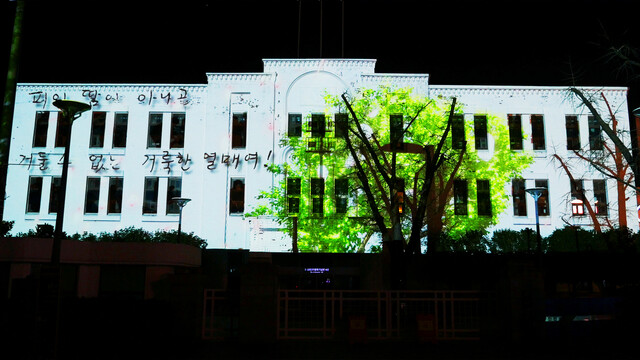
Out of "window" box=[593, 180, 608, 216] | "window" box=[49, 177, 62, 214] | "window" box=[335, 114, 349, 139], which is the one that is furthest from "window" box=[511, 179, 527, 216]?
"window" box=[49, 177, 62, 214]

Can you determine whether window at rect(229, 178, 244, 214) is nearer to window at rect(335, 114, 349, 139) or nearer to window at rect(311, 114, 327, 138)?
window at rect(311, 114, 327, 138)

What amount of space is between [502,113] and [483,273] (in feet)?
52.4

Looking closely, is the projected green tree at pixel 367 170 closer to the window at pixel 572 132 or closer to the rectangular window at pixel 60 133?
the window at pixel 572 132

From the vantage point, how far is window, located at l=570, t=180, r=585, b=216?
3066cm

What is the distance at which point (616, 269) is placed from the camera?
25781 mm

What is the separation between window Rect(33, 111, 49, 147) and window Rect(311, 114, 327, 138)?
1887 cm

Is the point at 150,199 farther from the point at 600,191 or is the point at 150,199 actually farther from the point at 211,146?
the point at 600,191

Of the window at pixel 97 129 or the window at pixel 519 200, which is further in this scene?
the window at pixel 97 129

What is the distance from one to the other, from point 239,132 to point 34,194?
14716 millimetres

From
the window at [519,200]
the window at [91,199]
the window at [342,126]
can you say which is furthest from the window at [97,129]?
the window at [519,200]

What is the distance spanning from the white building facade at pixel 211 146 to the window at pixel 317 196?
8.91ft

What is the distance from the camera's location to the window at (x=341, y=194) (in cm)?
3834

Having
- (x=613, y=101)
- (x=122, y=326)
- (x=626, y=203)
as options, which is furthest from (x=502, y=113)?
(x=122, y=326)

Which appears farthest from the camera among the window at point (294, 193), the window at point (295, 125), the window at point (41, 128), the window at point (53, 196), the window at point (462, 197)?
the window at point (41, 128)
